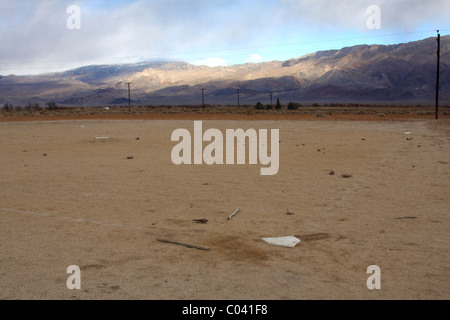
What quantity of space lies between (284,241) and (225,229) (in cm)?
120

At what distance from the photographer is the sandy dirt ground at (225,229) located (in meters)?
5.43

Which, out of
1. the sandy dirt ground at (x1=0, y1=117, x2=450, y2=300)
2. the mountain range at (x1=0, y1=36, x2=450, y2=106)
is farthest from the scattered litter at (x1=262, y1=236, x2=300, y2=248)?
the mountain range at (x1=0, y1=36, x2=450, y2=106)

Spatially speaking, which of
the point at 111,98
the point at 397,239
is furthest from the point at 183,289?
the point at 111,98

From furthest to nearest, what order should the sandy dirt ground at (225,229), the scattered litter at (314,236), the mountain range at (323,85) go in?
the mountain range at (323,85) < the scattered litter at (314,236) < the sandy dirt ground at (225,229)

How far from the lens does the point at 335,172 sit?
13438 millimetres

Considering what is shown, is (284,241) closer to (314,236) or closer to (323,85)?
(314,236)

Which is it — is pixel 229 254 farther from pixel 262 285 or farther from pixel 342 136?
pixel 342 136

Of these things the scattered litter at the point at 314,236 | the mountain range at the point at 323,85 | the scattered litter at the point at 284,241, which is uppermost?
the mountain range at the point at 323,85

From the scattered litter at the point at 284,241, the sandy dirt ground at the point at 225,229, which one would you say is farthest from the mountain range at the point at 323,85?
the scattered litter at the point at 284,241

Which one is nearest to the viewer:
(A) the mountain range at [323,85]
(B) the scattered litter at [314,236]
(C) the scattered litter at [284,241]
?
(C) the scattered litter at [284,241]

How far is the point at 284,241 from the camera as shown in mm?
7055

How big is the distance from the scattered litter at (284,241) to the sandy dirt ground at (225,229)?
146 millimetres

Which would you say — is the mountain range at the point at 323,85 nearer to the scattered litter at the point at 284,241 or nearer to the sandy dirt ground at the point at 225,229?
the sandy dirt ground at the point at 225,229

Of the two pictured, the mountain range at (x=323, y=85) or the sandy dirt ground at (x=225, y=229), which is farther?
the mountain range at (x=323, y=85)
